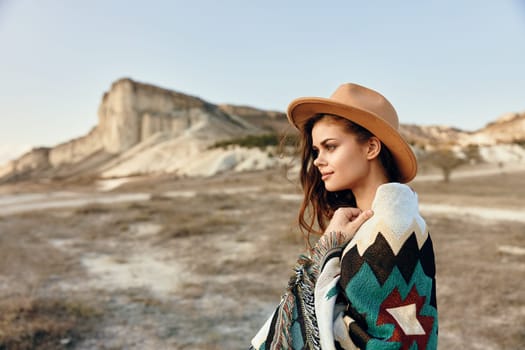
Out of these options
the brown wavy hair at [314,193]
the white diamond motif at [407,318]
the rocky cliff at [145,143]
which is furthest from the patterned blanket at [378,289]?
the rocky cliff at [145,143]

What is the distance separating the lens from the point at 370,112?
140 cm

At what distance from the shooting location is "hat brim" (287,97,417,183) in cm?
144

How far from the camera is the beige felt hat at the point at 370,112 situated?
1437 mm

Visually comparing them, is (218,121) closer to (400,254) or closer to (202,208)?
(202,208)

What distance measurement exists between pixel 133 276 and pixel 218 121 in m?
54.1

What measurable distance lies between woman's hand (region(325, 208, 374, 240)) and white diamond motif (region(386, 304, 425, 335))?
0.28 meters

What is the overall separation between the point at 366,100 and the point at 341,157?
0.73 feet

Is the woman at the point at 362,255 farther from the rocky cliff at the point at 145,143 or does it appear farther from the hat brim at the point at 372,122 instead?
the rocky cliff at the point at 145,143

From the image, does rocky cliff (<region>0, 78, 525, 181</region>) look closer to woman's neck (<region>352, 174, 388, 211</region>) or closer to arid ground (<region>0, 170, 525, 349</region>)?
arid ground (<region>0, 170, 525, 349</region>)

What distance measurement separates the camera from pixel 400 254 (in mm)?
1212

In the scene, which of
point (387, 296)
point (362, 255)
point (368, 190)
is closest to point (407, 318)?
point (387, 296)

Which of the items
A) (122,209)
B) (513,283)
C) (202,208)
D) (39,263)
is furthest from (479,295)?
(122,209)

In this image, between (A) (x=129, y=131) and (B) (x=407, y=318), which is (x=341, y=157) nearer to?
(B) (x=407, y=318)

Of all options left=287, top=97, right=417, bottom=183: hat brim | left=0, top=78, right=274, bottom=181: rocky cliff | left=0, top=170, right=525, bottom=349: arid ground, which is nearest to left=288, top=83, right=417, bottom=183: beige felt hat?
left=287, top=97, right=417, bottom=183: hat brim
